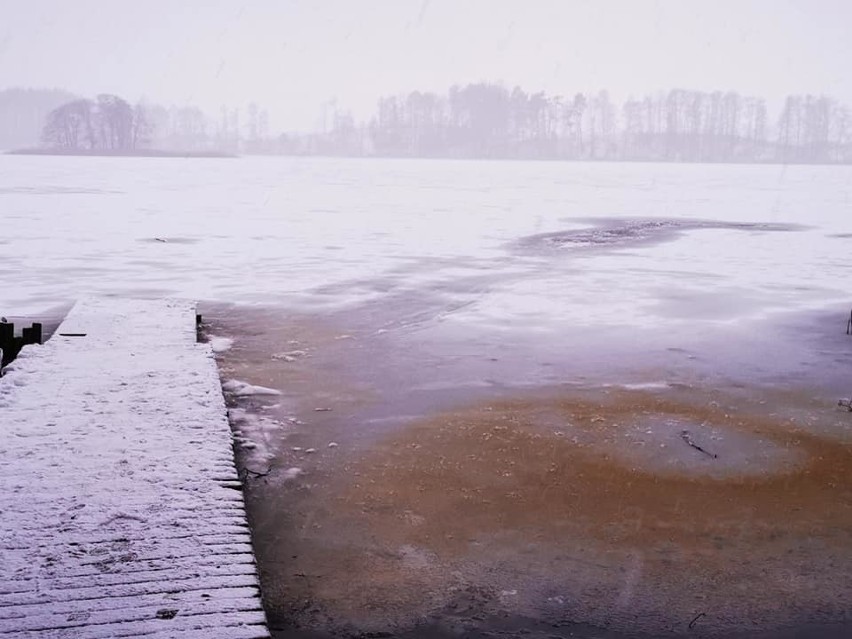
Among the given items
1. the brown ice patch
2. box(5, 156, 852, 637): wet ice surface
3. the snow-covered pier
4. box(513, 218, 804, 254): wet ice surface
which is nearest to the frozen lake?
box(5, 156, 852, 637): wet ice surface

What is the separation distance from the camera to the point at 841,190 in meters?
53.0

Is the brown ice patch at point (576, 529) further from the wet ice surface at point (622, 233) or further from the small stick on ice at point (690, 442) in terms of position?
the wet ice surface at point (622, 233)

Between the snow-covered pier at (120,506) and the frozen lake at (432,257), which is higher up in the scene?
the frozen lake at (432,257)

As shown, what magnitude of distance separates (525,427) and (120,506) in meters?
3.83

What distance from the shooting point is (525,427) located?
7.62 m

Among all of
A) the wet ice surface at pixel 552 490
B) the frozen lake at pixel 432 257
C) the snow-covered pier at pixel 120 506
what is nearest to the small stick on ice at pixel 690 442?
the wet ice surface at pixel 552 490

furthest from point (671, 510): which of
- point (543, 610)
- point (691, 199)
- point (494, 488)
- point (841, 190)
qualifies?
point (841, 190)

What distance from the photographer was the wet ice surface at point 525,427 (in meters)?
4.88

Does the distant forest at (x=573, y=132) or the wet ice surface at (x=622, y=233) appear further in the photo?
the distant forest at (x=573, y=132)

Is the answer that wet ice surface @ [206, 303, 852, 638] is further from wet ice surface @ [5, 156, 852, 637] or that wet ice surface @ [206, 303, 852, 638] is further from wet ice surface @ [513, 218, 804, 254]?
wet ice surface @ [513, 218, 804, 254]

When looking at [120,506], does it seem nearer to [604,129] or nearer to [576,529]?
[576,529]

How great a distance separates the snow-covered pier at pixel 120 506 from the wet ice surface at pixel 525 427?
52cm

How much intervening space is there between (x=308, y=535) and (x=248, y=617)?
1.73 meters

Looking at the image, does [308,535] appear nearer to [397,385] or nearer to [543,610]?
[543,610]
